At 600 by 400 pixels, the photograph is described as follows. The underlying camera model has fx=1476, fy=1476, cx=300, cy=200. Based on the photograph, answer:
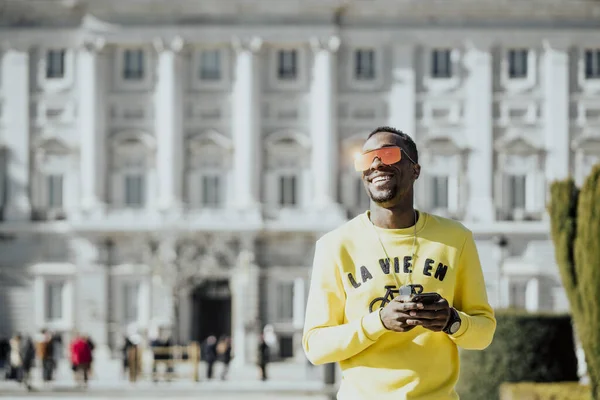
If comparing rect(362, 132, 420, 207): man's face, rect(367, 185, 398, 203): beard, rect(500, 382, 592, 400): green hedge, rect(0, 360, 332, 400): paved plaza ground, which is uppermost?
rect(362, 132, 420, 207): man's face

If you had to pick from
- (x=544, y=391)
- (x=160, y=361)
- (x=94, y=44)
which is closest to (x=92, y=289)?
(x=94, y=44)

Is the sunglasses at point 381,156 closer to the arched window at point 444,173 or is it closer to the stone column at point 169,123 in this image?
the stone column at point 169,123

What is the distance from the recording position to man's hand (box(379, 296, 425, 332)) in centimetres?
517

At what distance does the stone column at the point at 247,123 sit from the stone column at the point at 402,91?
13.4 ft

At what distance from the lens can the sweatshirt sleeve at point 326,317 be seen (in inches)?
216

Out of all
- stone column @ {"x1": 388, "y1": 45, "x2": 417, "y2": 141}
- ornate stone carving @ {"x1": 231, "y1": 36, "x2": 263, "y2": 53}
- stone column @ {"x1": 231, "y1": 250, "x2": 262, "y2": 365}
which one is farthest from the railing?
stone column @ {"x1": 388, "y1": 45, "x2": 417, "y2": 141}

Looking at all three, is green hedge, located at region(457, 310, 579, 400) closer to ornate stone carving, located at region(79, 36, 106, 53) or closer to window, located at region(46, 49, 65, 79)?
ornate stone carving, located at region(79, 36, 106, 53)

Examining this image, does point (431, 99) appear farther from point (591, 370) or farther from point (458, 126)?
point (591, 370)

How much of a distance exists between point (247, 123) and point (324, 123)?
2.30 m

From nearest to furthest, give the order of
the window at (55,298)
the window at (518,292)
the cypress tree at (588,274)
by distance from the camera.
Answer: the cypress tree at (588,274) < the window at (518,292) < the window at (55,298)

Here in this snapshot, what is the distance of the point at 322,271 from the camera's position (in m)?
5.58

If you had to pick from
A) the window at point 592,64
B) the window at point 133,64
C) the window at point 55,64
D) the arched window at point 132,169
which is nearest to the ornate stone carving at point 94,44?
the window at point 133,64

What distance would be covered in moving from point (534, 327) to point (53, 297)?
27.6m

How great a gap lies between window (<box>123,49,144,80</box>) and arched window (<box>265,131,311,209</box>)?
4.40m
